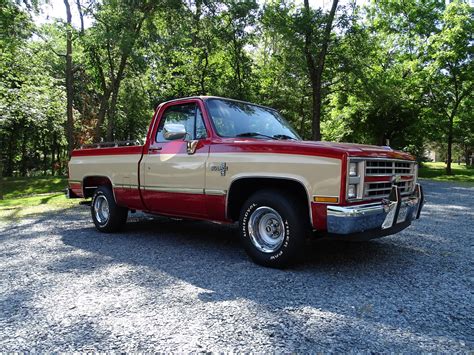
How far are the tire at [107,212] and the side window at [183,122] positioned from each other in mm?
1608

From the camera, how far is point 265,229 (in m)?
4.43

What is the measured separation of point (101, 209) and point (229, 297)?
4238 millimetres

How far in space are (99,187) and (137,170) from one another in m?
1.33

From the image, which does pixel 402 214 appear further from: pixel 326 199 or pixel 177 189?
pixel 177 189

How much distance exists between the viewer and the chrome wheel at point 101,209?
6.72 m

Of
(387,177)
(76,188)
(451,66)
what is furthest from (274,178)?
(451,66)

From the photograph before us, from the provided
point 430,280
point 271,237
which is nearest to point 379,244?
point 430,280

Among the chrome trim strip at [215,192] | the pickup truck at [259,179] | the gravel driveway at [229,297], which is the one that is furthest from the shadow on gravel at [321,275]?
the chrome trim strip at [215,192]

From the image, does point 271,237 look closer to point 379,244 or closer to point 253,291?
point 253,291

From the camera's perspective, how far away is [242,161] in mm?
4434

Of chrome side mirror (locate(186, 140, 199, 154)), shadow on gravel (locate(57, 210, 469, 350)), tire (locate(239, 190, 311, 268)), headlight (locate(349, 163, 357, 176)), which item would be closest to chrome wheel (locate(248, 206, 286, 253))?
tire (locate(239, 190, 311, 268))

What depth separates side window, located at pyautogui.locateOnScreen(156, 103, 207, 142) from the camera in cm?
502

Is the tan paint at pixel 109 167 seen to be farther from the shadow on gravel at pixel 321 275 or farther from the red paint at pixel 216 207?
the red paint at pixel 216 207

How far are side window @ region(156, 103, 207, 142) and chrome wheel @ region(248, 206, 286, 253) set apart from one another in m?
1.36
